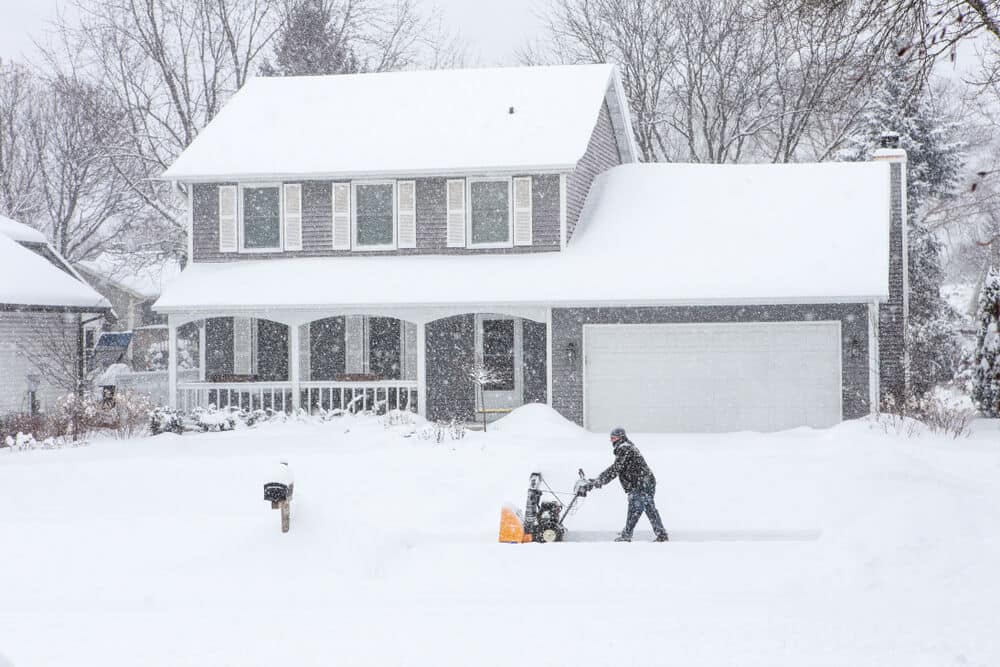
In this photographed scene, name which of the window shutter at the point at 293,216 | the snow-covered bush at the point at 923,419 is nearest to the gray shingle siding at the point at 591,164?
the window shutter at the point at 293,216

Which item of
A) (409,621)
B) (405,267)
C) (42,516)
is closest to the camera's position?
(409,621)

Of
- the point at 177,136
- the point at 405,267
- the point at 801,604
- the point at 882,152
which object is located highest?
the point at 177,136

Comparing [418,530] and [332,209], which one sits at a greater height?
[332,209]

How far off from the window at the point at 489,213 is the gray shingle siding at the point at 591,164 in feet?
4.18

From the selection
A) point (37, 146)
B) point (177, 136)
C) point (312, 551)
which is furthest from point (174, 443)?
point (37, 146)

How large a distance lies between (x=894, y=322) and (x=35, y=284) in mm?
18327

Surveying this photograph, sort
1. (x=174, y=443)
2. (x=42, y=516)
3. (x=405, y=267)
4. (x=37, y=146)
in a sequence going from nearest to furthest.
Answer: (x=42, y=516), (x=174, y=443), (x=405, y=267), (x=37, y=146)

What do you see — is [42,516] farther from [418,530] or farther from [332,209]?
[332,209]

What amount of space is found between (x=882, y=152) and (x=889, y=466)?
33.8 feet

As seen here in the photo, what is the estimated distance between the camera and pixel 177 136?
36.0 meters

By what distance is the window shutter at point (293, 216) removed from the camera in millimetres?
24359

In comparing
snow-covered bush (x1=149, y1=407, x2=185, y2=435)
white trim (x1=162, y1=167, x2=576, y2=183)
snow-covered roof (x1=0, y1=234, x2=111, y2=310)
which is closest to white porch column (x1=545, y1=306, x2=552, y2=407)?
white trim (x1=162, y1=167, x2=576, y2=183)

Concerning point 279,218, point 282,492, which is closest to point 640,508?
point 282,492

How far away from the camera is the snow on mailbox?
1345 cm
